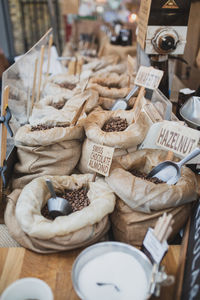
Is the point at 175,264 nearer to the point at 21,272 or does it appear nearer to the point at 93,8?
the point at 21,272

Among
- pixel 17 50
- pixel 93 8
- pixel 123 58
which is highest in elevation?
pixel 93 8

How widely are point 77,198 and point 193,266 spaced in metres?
0.60

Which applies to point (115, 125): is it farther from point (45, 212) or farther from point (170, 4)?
point (170, 4)

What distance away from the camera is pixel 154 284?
0.86 m

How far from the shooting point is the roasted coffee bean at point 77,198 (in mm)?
1283

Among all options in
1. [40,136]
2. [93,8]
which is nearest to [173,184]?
[40,136]

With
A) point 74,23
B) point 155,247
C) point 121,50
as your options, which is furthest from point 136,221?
point 74,23

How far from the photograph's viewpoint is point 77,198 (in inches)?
52.7

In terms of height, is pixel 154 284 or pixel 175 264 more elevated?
pixel 154 284

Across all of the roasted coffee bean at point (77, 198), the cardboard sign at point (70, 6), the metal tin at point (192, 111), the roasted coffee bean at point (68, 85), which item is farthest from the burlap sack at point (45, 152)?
the cardboard sign at point (70, 6)

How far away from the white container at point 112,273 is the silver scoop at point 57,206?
281 millimetres

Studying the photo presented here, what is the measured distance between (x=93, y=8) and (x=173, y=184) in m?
4.93

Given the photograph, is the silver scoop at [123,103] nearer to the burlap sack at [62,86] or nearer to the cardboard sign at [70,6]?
the burlap sack at [62,86]

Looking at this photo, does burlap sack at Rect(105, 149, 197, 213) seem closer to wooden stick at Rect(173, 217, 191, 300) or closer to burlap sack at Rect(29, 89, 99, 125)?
wooden stick at Rect(173, 217, 191, 300)
